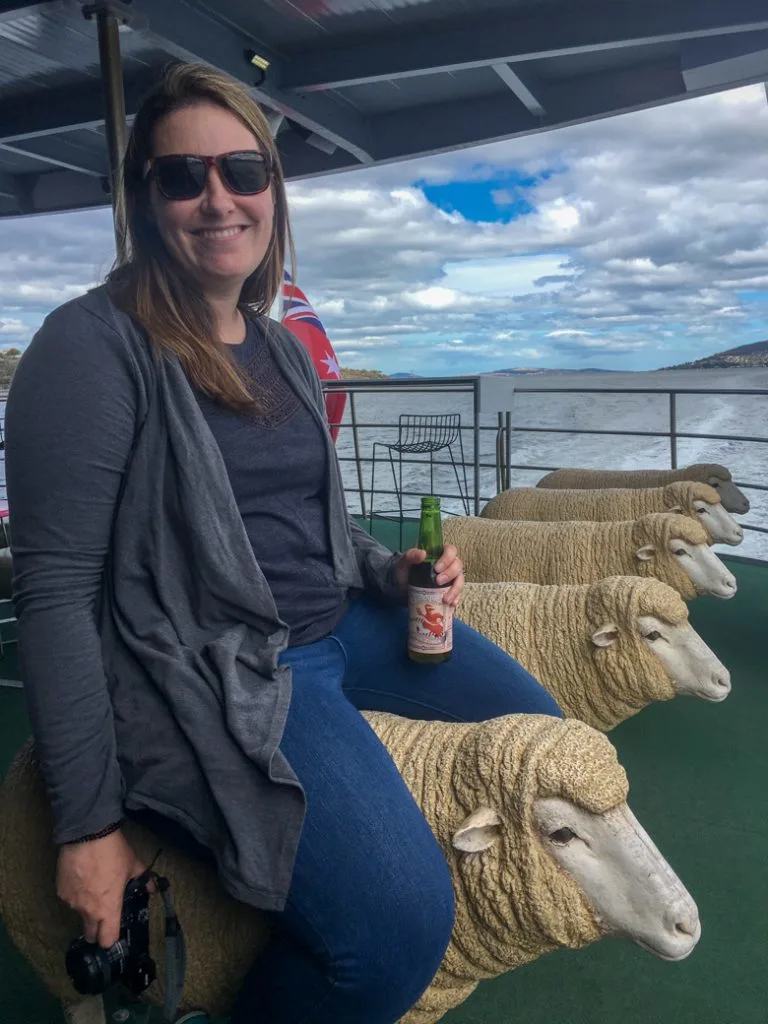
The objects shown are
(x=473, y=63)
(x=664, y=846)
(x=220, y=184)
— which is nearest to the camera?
(x=220, y=184)

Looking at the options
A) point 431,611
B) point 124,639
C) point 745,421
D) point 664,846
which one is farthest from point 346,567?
point 745,421

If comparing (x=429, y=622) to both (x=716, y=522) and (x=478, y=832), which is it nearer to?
(x=478, y=832)

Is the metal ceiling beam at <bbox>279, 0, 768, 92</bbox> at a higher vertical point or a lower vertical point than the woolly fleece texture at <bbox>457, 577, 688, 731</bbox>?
higher

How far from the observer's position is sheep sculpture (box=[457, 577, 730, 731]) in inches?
67.9

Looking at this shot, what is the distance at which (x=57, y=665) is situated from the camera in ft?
2.49

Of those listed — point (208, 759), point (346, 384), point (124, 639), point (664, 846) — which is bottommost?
point (664, 846)

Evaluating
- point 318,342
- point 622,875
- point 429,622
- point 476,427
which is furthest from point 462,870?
point 318,342

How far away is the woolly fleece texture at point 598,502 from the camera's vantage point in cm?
287

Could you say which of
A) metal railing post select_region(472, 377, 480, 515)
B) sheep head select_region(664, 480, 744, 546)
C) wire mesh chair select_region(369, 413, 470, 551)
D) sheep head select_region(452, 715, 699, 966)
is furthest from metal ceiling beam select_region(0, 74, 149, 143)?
sheep head select_region(452, 715, 699, 966)

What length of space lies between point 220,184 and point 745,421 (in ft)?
51.4

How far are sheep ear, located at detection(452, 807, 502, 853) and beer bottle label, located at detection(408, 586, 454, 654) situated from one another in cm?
22

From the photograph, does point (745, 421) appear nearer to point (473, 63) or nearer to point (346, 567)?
point (473, 63)

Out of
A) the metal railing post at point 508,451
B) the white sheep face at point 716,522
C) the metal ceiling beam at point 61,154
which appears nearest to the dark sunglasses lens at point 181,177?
the white sheep face at point 716,522

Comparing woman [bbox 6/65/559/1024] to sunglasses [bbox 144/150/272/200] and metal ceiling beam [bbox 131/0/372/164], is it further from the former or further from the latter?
metal ceiling beam [bbox 131/0/372/164]
